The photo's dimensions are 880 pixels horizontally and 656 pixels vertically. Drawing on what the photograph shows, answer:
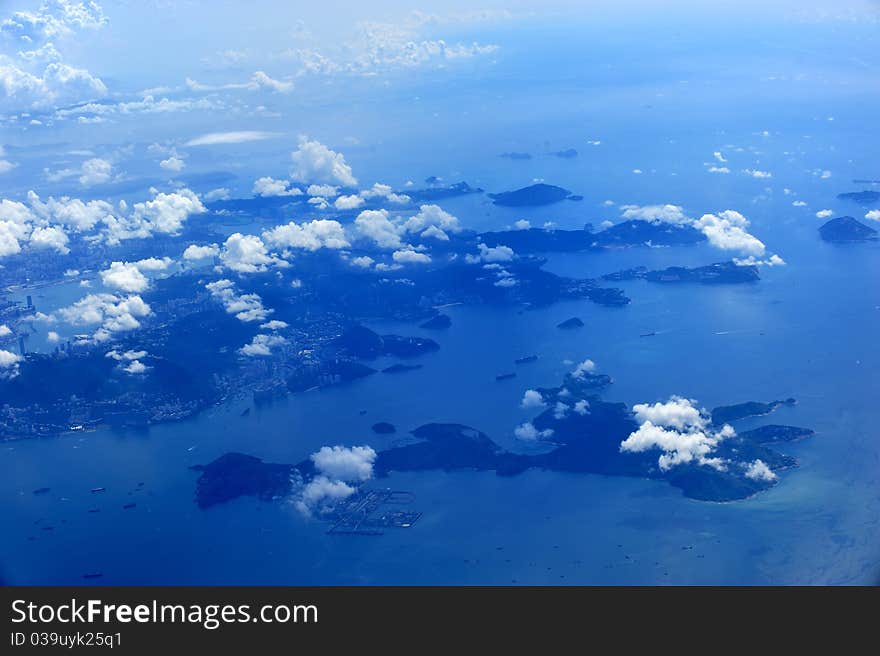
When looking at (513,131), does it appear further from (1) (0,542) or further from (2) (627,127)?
(1) (0,542)

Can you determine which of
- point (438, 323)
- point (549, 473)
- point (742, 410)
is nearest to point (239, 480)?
point (549, 473)

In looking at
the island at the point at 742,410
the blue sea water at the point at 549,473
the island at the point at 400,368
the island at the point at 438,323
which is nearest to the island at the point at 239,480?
the blue sea water at the point at 549,473

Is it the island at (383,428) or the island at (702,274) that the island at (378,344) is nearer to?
the island at (383,428)

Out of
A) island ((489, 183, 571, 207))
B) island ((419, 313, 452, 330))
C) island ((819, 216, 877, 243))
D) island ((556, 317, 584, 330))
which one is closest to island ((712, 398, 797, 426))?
island ((556, 317, 584, 330))

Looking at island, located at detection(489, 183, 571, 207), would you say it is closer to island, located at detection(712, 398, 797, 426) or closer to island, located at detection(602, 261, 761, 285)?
island, located at detection(602, 261, 761, 285)

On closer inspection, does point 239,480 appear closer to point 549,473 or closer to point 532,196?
point 549,473

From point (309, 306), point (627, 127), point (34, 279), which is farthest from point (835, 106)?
point (34, 279)
